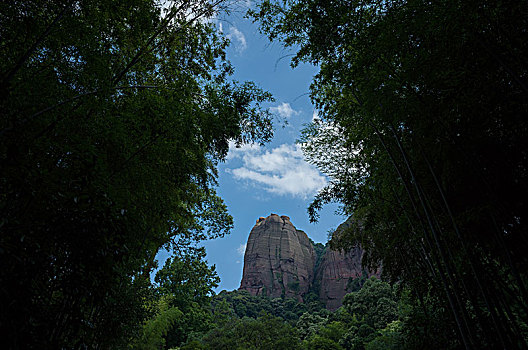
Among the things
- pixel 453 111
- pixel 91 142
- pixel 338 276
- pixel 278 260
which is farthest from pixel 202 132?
pixel 278 260

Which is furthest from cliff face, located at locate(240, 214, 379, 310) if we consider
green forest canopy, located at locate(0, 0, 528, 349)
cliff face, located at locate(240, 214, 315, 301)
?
green forest canopy, located at locate(0, 0, 528, 349)

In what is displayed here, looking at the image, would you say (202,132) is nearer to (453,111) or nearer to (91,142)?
(91,142)

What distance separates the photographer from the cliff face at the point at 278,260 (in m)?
31.9

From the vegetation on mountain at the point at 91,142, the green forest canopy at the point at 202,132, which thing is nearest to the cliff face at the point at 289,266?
the green forest canopy at the point at 202,132

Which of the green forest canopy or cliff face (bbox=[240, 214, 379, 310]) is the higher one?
cliff face (bbox=[240, 214, 379, 310])

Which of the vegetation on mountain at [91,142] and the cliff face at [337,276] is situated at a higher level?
the cliff face at [337,276]

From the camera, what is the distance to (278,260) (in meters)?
33.8

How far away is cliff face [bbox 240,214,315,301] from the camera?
31938 mm

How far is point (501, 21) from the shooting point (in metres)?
1.57

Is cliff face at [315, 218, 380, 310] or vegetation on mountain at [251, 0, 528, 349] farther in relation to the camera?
cliff face at [315, 218, 380, 310]

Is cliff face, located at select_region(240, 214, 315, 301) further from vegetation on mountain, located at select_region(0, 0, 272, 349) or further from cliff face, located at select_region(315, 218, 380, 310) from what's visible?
vegetation on mountain, located at select_region(0, 0, 272, 349)

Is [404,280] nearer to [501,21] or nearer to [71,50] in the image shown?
[501,21]

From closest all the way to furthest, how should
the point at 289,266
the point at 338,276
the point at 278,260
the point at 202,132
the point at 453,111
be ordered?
the point at 453,111, the point at 202,132, the point at 338,276, the point at 289,266, the point at 278,260

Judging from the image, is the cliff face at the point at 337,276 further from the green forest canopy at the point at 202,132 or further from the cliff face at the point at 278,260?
the green forest canopy at the point at 202,132
